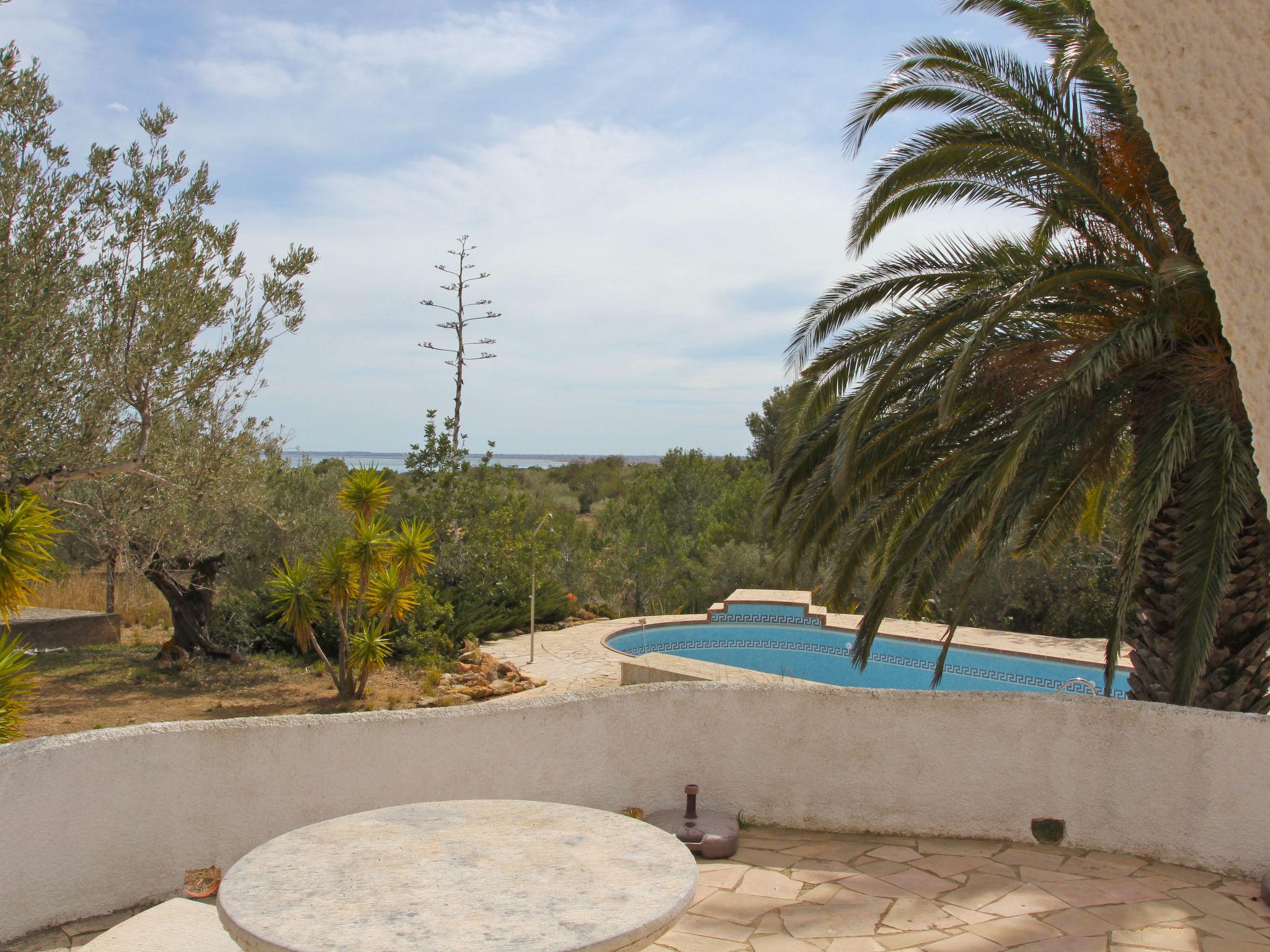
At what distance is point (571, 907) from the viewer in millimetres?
3123

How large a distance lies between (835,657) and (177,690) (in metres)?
8.40

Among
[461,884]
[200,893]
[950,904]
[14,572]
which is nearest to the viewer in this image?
[461,884]

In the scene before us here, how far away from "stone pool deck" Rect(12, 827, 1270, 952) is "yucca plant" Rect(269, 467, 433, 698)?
4641 millimetres

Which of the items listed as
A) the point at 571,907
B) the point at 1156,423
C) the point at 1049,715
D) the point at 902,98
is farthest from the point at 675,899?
the point at 902,98

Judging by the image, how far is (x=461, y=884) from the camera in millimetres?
3344

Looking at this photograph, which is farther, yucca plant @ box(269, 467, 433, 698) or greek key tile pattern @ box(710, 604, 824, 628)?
greek key tile pattern @ box(710, 604, 824, 628)

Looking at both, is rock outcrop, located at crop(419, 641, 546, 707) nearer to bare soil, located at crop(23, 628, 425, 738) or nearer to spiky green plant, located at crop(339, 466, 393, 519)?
bare soil, located at crop(23, 628, 425, 738)

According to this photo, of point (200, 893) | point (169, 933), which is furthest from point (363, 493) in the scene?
point (169, 933)

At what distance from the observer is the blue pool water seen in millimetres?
11312

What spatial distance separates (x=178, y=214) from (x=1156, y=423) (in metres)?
7.54

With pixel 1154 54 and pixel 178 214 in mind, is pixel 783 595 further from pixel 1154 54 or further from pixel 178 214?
pixel 1154 54

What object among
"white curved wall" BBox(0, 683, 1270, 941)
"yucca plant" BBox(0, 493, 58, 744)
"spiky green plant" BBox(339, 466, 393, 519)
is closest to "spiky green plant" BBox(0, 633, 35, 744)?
"yucca plant" BBox(0, 493, 58, 744)

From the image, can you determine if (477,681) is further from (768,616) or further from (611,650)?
(768,616)

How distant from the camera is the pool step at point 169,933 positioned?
3.69 m
